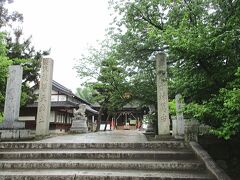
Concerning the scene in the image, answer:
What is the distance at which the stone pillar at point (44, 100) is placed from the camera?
11.4 metres

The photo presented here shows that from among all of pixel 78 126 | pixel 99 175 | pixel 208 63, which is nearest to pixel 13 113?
pixel 99 175

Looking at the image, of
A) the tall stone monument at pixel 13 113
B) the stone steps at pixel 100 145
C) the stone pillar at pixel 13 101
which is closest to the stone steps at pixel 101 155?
the stone steps at pixel 100 145

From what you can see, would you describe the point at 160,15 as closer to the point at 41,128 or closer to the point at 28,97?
the point at 41,128

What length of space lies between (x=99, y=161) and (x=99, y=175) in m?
1.06

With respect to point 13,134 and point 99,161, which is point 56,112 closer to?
point 13,134

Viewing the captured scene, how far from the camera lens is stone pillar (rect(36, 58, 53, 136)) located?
11.4 meters

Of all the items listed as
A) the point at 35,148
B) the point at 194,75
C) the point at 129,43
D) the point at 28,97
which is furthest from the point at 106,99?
the point at 194,75

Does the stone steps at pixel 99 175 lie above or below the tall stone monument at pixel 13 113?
below

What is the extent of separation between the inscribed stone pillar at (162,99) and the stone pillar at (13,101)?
5.85 meters

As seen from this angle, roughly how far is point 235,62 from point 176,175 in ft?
10.1

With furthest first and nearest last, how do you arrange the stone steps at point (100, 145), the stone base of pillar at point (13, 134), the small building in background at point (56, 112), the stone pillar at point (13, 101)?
the small building in background at point (56, 112), the stone pillar at point (13, 101), the stone base of pillar at point (13, 134), the stone steps at point (100, 145)

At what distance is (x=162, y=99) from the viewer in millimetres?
10617

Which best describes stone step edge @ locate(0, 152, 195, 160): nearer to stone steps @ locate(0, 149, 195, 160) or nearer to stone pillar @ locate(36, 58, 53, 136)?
stone steps @ locate(0, 149, 195, 160)

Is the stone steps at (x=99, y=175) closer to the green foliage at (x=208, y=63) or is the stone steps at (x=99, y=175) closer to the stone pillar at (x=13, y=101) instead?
the green foliage at (x=208, y=63)
